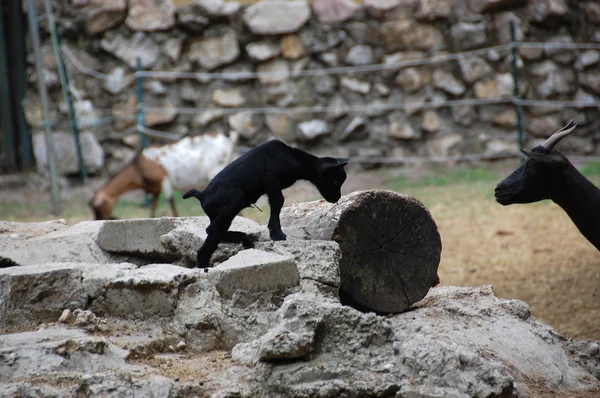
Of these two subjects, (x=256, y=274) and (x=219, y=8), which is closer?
(x=256, y=274)

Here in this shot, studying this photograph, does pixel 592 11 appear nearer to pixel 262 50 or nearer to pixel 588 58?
pixel 588 58

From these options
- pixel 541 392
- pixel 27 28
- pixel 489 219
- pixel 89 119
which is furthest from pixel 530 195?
pixel 27 28

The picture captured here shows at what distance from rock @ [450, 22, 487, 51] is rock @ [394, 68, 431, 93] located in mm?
582

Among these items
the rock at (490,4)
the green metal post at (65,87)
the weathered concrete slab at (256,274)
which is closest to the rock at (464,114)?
the rock at (490,4)

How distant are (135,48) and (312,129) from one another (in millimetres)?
2633

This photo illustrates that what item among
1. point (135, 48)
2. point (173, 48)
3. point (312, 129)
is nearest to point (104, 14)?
point (135, 48)

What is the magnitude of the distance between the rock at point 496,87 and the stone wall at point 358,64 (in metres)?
0.01

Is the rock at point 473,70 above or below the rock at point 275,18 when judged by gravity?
below

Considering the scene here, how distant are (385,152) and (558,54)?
2602 millimetres

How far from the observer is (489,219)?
26.8 ft

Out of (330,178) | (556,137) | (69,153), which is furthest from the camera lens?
(69,153)

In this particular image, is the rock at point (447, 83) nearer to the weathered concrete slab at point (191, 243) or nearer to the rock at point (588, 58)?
the rock at point (588, 58)

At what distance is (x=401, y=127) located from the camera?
10742mm

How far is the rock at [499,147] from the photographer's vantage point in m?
10.6
